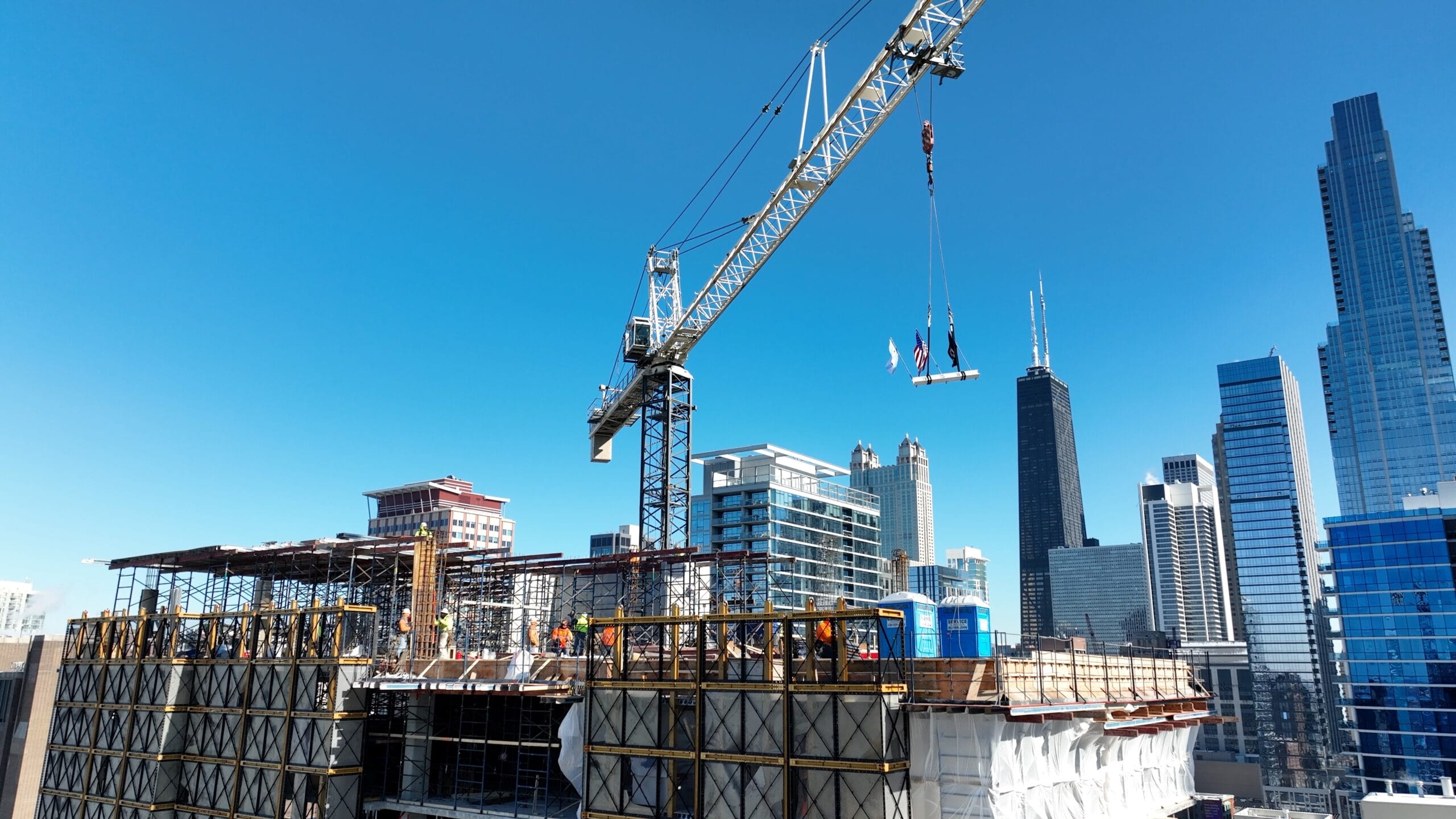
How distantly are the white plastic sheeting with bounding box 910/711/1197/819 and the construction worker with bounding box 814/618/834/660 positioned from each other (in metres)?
2.87

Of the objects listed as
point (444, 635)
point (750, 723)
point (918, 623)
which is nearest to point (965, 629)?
point (918, 623)

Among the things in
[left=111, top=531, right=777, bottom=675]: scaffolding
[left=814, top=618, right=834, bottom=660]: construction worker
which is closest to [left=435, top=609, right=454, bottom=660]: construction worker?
[left=111, top=531, right=777, bottom=675]: scaffolding

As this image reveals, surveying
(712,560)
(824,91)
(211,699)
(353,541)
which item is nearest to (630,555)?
(712,560)

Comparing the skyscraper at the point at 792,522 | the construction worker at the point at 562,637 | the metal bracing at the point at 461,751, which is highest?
the skyscraper at the point at 792,522

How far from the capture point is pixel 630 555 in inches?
1791

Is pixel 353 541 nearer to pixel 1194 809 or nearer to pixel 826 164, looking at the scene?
pixel 826 164

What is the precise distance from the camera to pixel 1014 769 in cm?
2566

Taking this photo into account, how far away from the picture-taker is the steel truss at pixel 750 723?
2509cm

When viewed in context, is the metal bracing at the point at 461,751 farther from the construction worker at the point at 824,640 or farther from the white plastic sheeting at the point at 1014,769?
the white plastic sheeting at the point at 1014,769

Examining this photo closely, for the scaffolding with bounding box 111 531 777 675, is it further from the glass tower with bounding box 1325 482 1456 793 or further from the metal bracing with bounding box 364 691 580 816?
the glass tower with bounding box 1325 482 1456 793

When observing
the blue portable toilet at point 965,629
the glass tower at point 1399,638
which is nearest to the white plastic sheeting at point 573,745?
the blue portable toilet at point 965,629

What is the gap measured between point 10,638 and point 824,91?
4347 inches

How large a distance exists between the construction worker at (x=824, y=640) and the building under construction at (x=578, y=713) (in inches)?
3.7

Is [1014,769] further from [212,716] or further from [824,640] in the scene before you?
[212,716]
